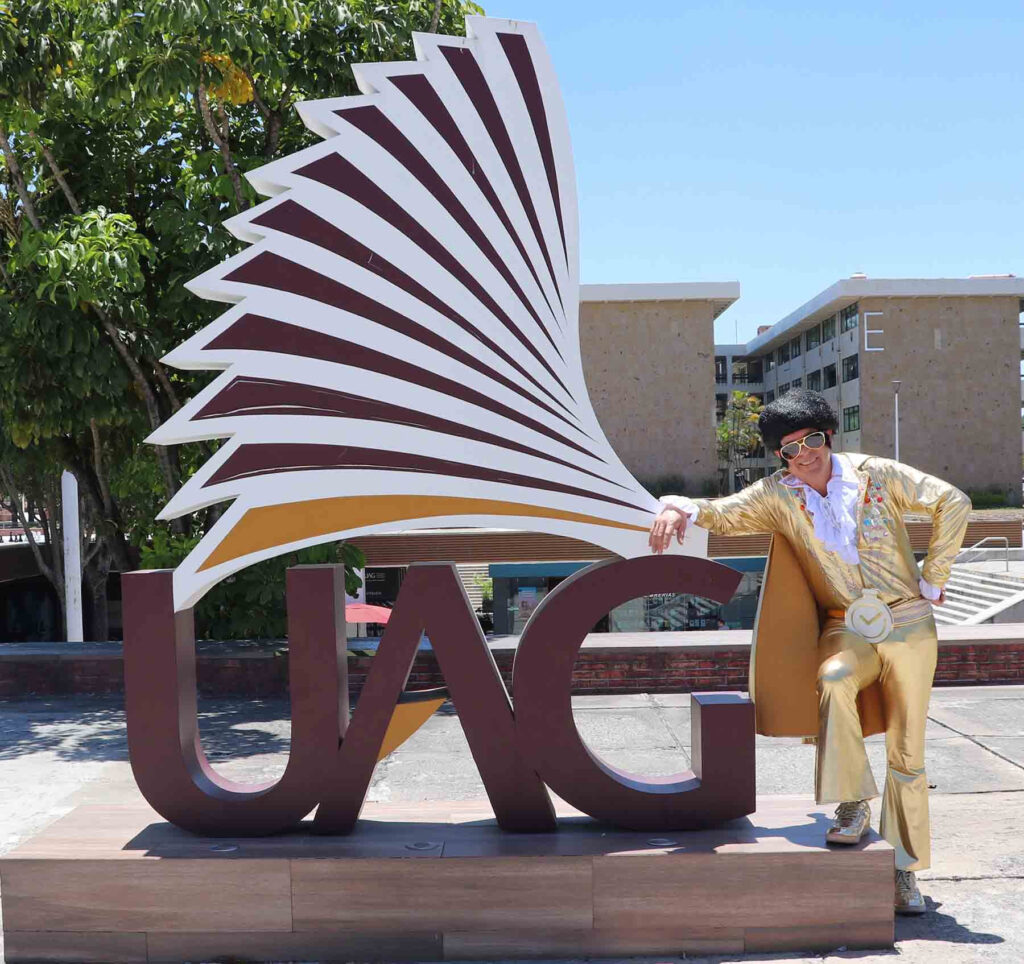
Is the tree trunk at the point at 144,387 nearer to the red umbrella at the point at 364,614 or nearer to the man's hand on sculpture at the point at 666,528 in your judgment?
the red umbrella at the point at 364,614

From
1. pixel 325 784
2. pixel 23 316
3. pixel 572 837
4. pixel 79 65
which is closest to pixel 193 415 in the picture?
pixel 325 784

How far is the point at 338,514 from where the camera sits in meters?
4.93

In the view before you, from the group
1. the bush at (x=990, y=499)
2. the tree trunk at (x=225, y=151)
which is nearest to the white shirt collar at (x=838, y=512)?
the tree trunk at (x=225, y=151)

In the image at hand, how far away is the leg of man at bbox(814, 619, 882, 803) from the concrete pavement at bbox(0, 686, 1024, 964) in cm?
66

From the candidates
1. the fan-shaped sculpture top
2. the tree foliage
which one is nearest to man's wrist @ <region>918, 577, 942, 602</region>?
the fan-shaped sculpture top

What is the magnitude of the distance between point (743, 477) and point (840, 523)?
191 feet

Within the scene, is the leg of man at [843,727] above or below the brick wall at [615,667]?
above

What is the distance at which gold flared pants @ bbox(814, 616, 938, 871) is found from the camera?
14.2ft

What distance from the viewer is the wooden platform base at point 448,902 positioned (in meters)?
4.30

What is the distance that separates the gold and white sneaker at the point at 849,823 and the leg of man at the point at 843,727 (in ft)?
0.34

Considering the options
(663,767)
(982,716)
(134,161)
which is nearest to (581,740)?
(663,767)

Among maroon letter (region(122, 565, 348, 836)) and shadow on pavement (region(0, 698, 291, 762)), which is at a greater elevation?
maroon letter (region(122, 565, 348, 836))

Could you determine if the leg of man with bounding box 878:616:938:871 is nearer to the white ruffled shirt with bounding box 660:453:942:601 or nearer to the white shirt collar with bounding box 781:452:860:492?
the white ruffled shirt with bounding box 660:453:942:601

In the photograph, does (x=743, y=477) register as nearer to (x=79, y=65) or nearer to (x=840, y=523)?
(x=79, y=65)
